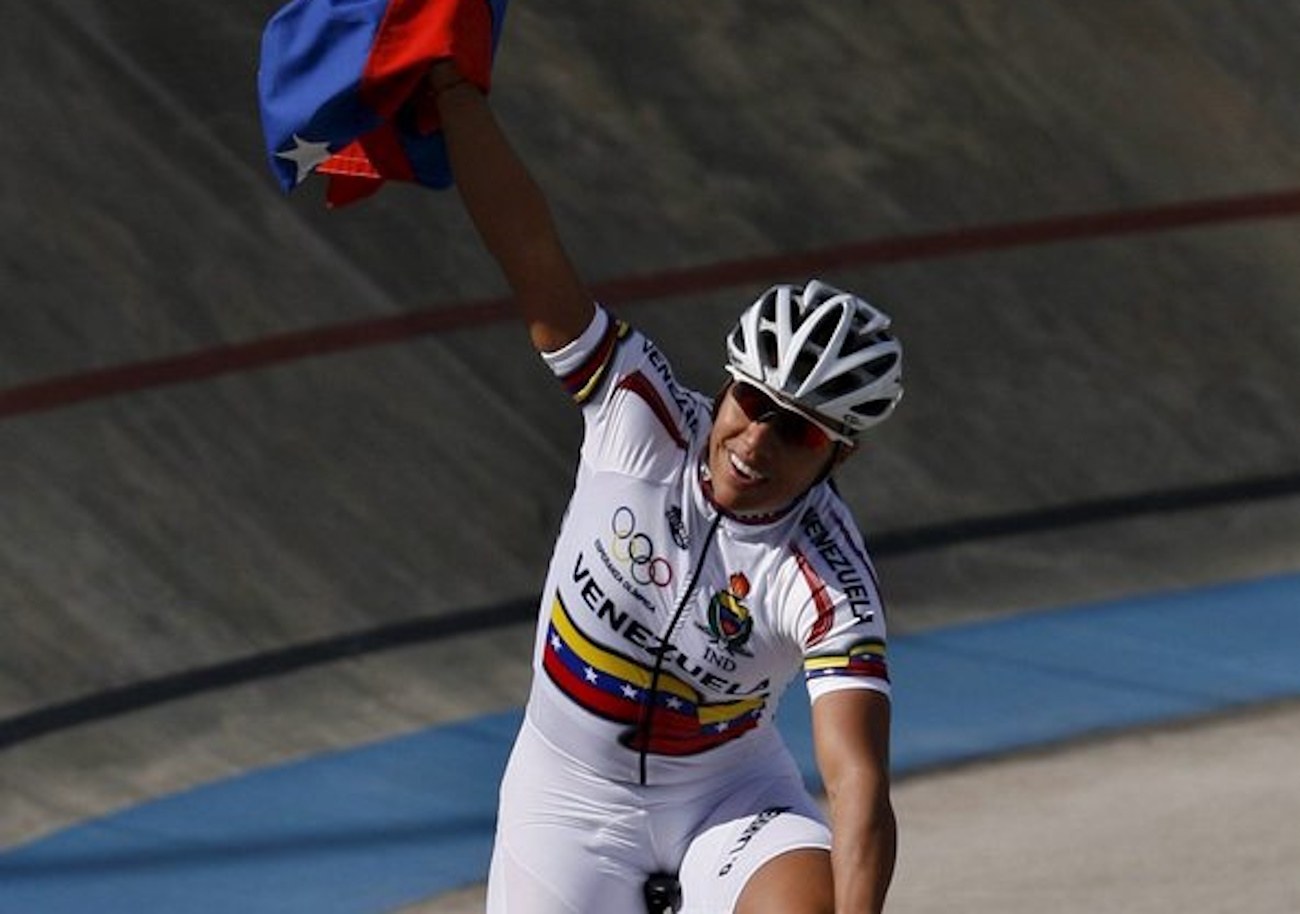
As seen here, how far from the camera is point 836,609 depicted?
4250 millimetres

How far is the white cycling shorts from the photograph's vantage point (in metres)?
4.56

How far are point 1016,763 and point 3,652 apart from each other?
10.8 ft

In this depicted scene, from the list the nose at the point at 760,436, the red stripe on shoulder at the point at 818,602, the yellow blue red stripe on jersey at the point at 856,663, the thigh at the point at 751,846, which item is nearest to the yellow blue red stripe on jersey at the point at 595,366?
the nose at the point at 760,436

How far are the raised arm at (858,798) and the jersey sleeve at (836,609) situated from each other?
61mm

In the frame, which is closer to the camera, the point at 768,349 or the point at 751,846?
the point at 768,349

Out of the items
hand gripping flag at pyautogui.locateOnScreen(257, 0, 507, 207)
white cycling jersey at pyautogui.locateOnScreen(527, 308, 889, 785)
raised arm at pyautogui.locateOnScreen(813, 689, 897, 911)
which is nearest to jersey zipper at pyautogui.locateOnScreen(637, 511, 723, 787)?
white cycling jersey at pyautogui.locateOnScreen(527, 308, 889, 785)

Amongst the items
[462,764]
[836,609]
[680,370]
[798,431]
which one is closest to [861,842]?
[836,609]

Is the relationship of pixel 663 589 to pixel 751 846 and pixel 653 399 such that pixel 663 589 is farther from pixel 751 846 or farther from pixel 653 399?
pixel 751 846

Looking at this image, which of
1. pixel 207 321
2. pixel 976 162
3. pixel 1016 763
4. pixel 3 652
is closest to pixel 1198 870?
pixel 1016 763

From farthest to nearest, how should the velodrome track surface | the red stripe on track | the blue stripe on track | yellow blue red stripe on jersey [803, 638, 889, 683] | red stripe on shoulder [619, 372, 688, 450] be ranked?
the red stripe on track < the velodrome track surface < the blue stripe on track < red stripe on shoulder [619, 372, 688, 450] < yellow blue red stripe on jersey [803, 638, 889, 683]

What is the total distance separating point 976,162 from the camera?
1173 cm

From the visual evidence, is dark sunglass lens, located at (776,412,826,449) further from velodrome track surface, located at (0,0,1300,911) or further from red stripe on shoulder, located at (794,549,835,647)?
velodrome track surface, located at (0,0,1300,911)

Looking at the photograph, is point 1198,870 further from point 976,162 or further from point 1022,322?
point 976,162

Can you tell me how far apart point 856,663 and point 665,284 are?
6.55 meters
